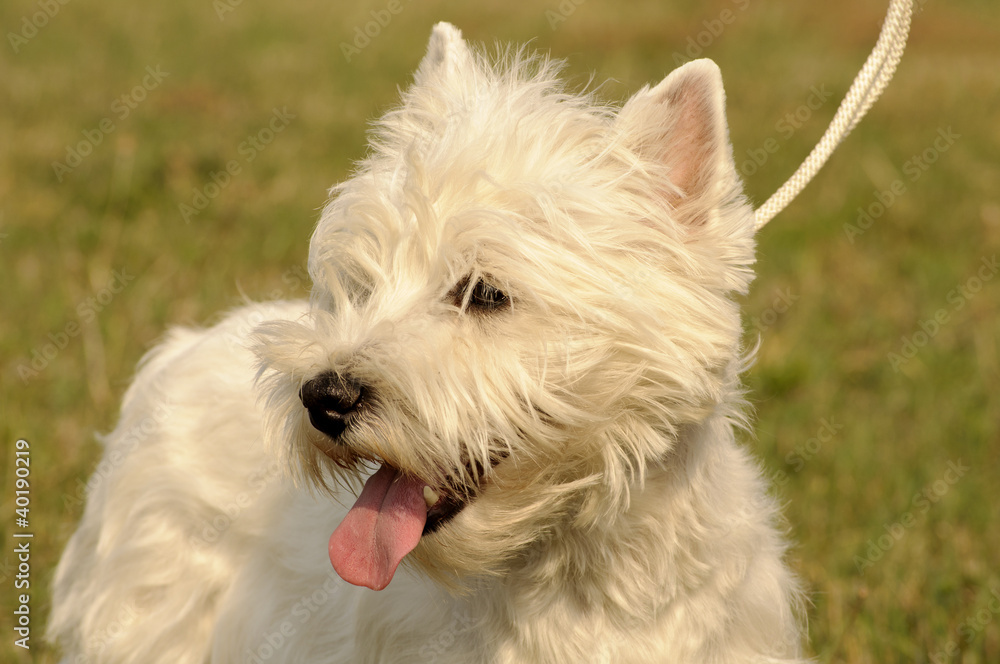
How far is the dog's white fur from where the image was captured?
2.38 meters

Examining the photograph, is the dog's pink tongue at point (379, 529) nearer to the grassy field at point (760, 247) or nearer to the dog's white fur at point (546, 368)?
the dog's white fur at point (546, 368)

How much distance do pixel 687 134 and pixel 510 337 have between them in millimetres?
726

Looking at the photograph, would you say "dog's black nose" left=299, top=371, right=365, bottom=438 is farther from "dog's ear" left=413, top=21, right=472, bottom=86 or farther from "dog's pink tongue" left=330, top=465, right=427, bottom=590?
"dog's ear" left=413, top=21, right=472, bottom=86

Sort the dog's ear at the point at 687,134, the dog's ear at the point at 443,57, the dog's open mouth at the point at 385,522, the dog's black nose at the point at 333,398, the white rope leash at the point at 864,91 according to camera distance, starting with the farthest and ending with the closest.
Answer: the white rope leash at the point at 864,91, the dog's ear at the point at 443,57, the dog's ear at the point at 687,134, the dog's open mouth at the point at 385,522, the dog's black nose at the point at 333,398

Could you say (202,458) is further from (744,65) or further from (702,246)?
(744,65)

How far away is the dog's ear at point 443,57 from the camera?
9.48 feet

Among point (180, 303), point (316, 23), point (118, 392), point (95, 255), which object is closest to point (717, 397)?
point (118, 392)

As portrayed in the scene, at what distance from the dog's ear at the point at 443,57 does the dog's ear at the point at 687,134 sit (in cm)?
55

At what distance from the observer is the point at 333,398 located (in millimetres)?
2270

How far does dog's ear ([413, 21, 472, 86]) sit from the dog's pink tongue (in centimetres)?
117

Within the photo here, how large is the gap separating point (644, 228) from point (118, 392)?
381 cm

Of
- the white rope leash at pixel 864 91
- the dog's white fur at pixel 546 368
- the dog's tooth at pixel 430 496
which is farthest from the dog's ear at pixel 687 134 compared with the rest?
the dog's tooth at pixel 430 496

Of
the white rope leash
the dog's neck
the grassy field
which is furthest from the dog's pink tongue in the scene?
the grassy field

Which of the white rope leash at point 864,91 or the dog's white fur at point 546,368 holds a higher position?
the white rope leash at point 864,91
